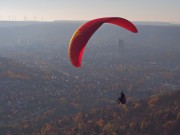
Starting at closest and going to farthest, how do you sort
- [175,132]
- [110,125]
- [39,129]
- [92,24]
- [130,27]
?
[92,24] → [130,27] → [175,132] → [110,125] → [39,129]

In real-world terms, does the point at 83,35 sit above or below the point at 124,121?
above

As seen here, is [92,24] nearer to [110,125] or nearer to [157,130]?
[157,130]

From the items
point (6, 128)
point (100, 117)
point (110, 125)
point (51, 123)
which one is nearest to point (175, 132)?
point (110, 125)

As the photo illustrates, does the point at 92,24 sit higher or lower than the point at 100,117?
higher

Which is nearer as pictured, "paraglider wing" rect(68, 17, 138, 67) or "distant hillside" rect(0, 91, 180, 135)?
"paraglider wing" rect(68, 17, 138, 67)

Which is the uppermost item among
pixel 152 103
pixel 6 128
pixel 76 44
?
pixel 76 44

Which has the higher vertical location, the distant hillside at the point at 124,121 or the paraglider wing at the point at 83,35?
the paraglider wing at the point at 83,35

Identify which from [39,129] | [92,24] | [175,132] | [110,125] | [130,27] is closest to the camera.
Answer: [92,24]

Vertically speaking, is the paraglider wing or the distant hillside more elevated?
the paraglider wing

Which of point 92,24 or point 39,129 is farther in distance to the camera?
point 39,129

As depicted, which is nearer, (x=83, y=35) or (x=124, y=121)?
(x=83, y=35)

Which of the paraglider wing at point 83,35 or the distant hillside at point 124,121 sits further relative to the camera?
the distant hillside at point 124,121
